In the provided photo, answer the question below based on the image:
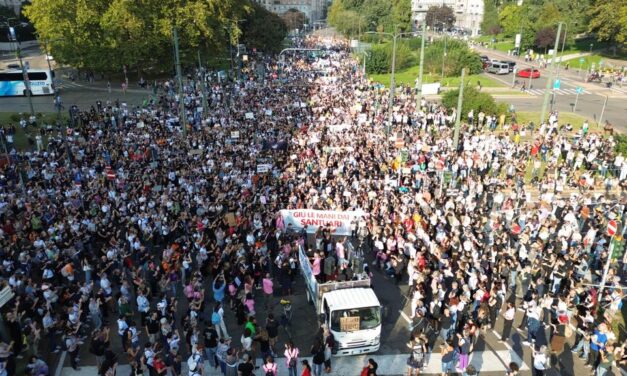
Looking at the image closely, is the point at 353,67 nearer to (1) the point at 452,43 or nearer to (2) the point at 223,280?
(1) the point at 452,43

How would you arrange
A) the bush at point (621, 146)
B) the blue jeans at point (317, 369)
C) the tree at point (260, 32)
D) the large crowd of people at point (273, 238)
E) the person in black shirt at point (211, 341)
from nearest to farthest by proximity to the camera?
1. the blue jeans at point (317, 369)
2. the person in black shirt at point (211, 341)
3. the large crowd of people at point (273, 238)
4. the bush at point (621, 146)
5. the tree at point (260, 32)

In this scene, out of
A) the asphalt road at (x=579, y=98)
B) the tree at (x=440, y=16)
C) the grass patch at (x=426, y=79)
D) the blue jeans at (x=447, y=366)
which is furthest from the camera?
the tree at (x=440, y=16)

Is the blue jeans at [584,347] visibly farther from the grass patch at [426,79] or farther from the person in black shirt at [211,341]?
the grass patch at [426,79]

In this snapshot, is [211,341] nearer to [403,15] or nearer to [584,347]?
[584,347]

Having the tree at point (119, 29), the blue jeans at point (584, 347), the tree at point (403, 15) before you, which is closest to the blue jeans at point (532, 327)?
the blue jeans at point (584, 347)

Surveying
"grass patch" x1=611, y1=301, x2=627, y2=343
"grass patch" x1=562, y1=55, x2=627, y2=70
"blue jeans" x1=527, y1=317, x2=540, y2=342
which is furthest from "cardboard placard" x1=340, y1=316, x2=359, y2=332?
"grass patch" x1=562, y1=55, x2=627, y2=70

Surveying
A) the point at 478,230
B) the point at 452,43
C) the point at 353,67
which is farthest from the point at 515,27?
the point at 478,230

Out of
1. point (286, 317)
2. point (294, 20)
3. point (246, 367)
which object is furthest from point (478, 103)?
point (294, 20)
